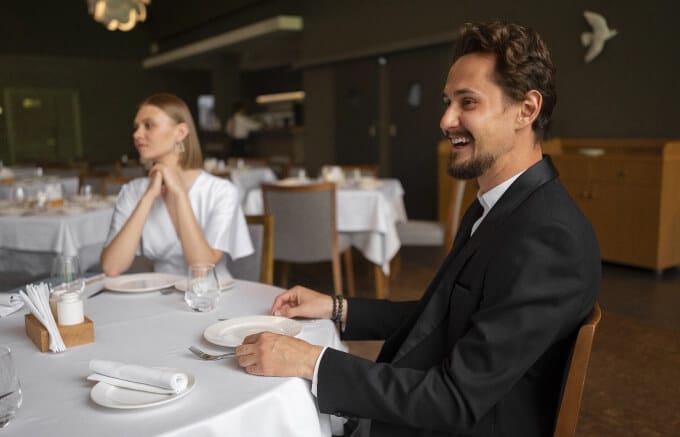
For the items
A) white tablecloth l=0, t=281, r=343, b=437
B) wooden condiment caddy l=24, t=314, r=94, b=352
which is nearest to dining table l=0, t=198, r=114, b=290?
white tablecloth l=0, t=281, r=343, b=437

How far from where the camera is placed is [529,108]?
1.22 m

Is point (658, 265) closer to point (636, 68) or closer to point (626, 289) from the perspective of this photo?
point (626, 289)

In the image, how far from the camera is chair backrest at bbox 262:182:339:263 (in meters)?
3.95

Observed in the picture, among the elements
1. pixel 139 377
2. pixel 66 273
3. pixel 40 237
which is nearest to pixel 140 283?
pixel 66 273

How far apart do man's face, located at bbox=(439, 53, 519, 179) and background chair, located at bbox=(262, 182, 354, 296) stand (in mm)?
2659

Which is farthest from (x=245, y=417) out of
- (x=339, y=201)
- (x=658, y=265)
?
(x=658, y=265)

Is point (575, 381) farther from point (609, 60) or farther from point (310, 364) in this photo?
point (609, 60)

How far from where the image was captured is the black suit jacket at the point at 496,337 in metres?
1.06

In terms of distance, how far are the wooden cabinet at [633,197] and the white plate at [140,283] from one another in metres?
4.46

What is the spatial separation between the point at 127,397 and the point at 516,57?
3.27ft

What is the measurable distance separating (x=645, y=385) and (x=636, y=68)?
3.92m

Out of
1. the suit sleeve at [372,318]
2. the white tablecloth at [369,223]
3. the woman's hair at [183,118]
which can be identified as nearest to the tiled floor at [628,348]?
the white tablecloth at [369,223]

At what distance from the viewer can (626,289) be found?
461 centimetres

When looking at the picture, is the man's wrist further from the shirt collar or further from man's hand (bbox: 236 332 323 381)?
the shirt collar
